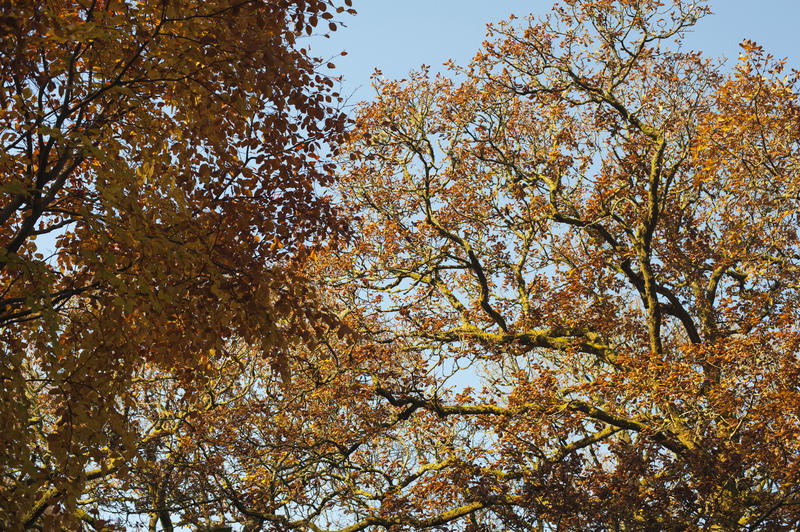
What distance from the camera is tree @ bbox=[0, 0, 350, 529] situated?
600 cm

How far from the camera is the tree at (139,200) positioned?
6.00 metres

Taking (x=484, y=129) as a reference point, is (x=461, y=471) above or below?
below

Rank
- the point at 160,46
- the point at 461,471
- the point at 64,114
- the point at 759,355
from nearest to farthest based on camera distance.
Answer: the point at 64,114 → the point at 160,46 → the point at 759,355 → the point at 461,471

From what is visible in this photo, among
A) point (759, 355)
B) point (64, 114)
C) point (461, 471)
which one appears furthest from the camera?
point (461, 471)

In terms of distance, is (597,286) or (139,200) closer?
(139,200)

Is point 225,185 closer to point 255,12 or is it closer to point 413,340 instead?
point 255,12

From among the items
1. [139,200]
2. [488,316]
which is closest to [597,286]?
[488,316]

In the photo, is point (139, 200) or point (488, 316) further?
point (488, 316)

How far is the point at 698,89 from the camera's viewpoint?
14.7 m

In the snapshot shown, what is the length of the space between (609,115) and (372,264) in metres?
5.92

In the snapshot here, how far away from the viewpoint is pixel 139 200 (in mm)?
7812

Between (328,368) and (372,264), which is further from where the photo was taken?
(372,264)

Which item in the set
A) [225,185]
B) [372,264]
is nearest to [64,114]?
[225,185]

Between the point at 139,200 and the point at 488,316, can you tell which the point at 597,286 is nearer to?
the point at 488,316
